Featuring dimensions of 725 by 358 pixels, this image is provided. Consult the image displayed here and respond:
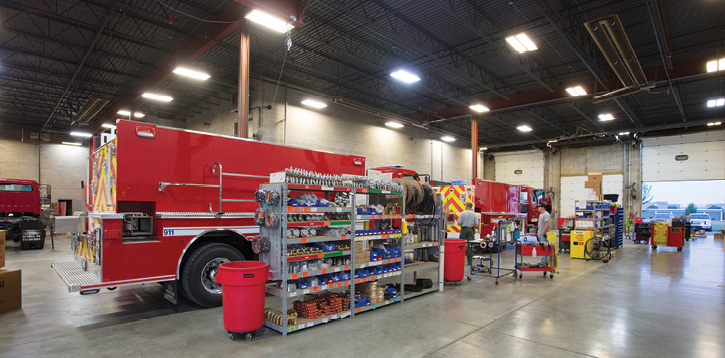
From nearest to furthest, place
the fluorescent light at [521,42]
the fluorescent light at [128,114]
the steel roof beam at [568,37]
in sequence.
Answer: the steel roof beam at [568,37] < the fluorescent light at [521,42] < the fluorescent light at [128,114]

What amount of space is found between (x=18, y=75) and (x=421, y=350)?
62.1 feet

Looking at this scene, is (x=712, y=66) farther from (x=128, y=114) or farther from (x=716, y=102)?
(x=128, y=114)

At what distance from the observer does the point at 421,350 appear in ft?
14.2

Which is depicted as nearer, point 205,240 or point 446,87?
point 205,240

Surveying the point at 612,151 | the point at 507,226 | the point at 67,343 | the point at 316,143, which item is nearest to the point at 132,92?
the point at 316,143

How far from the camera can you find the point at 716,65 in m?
11.4

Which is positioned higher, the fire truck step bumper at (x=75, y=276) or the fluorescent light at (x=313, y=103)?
the fluorescent light at (x=313, y=103)

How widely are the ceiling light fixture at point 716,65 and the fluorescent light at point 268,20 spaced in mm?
12828

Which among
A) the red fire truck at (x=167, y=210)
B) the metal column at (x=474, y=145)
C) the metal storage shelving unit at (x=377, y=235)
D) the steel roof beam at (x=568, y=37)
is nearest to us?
the red fire truck at (x=167, y=210)

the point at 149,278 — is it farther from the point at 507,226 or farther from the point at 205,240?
the point at 507,226

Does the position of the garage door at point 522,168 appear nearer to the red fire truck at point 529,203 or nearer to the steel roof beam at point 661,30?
the red fire truck at point 529,203

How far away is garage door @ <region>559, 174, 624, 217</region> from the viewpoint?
2531 cm

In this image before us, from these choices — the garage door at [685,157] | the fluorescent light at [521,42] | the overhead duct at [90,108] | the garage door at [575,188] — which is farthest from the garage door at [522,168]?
the overhead duct at [90,108]

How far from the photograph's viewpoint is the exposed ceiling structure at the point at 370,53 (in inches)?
391
